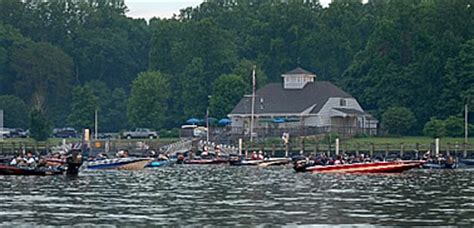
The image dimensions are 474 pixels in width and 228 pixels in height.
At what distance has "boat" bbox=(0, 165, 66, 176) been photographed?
97000mm

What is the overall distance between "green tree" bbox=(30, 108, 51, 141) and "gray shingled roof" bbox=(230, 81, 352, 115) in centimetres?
2068

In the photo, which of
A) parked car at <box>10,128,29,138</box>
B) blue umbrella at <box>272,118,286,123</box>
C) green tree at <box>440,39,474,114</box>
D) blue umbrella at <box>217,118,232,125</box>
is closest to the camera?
green tree at <box>440,39,474,114</box>

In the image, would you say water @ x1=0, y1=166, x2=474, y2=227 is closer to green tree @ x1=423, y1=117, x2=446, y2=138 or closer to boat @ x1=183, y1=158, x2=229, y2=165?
boat @ x1=183, y1=158, x2=229, y2=165

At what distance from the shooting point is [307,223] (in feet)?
188

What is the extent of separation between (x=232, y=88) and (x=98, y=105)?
817 inches

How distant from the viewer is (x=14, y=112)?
616 ft

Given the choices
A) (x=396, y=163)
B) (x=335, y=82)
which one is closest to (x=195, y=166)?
(x=396, y=163)

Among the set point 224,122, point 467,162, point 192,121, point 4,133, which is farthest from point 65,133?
point 467,162

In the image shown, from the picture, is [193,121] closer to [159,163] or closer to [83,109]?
[83,109]

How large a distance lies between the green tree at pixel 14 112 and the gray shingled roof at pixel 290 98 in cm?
3138

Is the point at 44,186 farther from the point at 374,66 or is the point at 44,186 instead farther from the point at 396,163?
the point at 374,66

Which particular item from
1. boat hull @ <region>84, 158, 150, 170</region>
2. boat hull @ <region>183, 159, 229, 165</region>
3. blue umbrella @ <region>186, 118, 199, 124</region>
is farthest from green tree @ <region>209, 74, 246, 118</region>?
boat hull @ <region>84, 158, 150, 170</region>

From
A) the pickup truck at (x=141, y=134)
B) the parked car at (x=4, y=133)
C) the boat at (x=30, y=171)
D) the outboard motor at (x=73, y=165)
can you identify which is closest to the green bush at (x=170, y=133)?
the pickup truck at (x=141, y=134)

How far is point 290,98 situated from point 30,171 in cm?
7618
